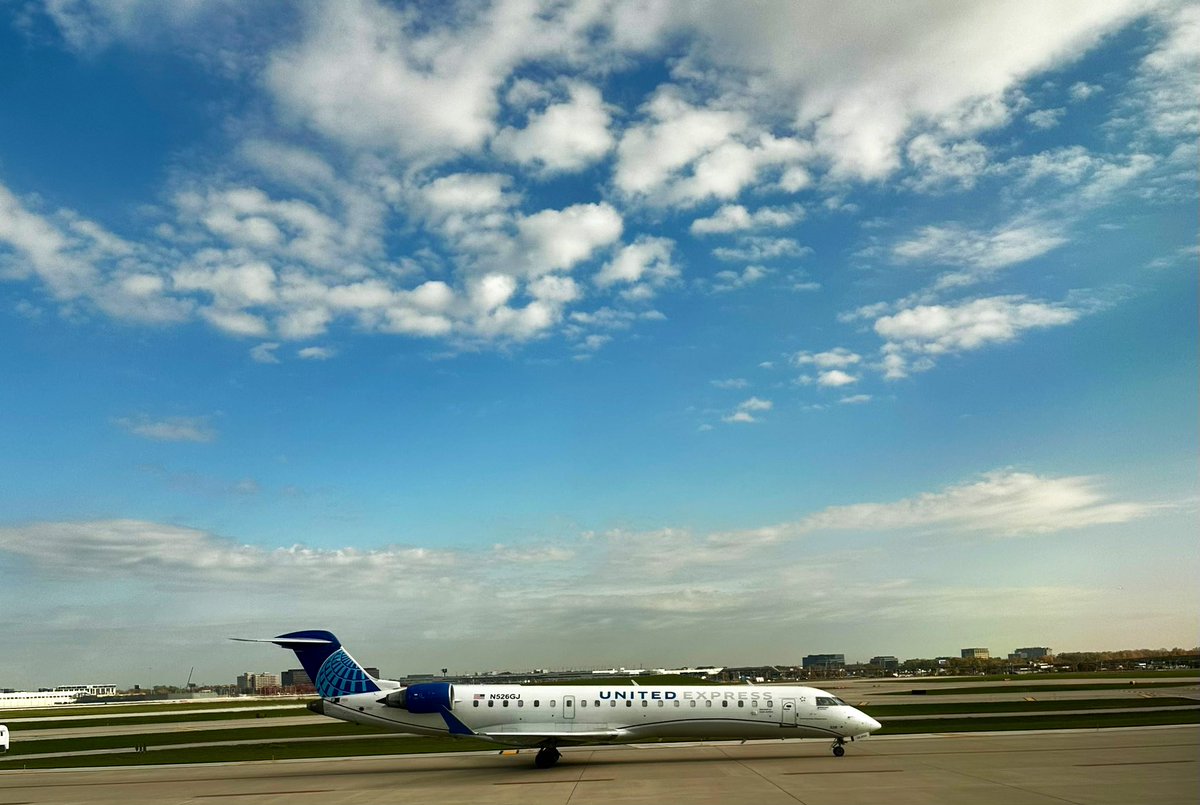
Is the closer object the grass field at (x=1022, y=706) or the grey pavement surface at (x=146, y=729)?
the grass field at (x=1022, y=706)

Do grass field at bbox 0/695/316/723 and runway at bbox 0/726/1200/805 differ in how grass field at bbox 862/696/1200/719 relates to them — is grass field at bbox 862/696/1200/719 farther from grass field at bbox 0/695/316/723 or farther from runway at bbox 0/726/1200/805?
grass field at bbox 0/695/316/723

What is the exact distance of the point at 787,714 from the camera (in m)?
34.7

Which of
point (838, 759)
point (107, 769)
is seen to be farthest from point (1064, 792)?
point (107, 769)

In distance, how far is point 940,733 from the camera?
43188 mm

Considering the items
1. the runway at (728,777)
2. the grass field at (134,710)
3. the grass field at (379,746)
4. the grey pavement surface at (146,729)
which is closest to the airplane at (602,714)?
the runway at (728,777)

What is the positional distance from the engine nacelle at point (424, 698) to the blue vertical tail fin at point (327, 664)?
158 centimetres

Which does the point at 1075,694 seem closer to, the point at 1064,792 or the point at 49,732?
the point at 1064,792

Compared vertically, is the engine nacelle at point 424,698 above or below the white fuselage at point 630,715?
above

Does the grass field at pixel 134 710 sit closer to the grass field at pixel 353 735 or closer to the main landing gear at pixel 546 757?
the grass field at pixel 353 735

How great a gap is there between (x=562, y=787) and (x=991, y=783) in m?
13.5

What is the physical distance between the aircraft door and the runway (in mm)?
1436

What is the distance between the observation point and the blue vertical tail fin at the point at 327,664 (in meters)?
36.0

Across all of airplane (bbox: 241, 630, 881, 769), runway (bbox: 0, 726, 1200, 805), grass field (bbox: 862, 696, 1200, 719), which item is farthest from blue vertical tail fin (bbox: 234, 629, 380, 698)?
grass field (bbox: 862, 696, 1200, 719)

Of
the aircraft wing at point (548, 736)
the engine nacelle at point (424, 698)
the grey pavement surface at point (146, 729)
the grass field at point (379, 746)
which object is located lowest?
the grey pavement surface at point (146, 729)
